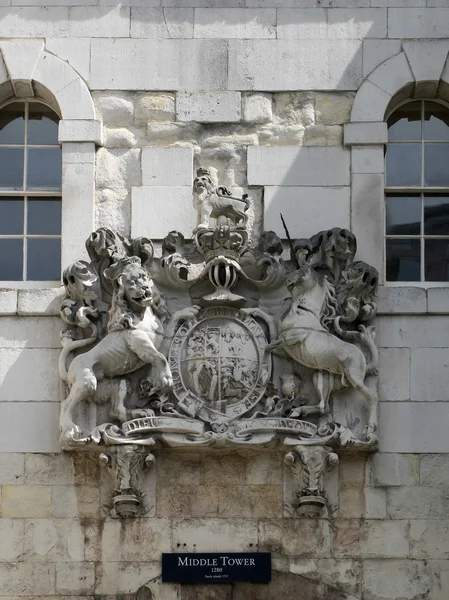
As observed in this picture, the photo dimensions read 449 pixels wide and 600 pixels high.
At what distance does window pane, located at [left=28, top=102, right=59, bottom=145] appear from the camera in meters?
19.7

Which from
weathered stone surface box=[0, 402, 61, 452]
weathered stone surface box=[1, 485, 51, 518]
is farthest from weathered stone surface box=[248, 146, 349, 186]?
weathered stone surface box=[1, 485, 51, 518]

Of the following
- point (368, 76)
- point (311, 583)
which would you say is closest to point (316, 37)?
point (368, 76)

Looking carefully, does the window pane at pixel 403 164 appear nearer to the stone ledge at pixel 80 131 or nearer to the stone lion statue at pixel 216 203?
the stone lion statue at pixel 216 203

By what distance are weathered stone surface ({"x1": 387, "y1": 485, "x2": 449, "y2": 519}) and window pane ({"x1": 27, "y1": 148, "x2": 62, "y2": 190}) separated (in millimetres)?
4008

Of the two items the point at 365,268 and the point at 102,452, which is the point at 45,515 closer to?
the point at 102,452

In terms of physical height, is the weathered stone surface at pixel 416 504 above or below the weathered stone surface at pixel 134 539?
above

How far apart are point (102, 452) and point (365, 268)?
8.74 feet

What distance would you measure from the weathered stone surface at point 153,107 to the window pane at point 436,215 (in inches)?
92.3

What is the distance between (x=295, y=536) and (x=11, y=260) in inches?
138

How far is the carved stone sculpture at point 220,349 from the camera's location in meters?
18.3

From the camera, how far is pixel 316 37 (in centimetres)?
1964

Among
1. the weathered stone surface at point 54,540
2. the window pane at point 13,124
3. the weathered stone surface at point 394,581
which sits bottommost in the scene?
the weathered stone surface at point 394,581

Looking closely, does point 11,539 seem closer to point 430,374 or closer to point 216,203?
point 216,203

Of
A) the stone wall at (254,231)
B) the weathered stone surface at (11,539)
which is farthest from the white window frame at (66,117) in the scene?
the weathered stone surface at (11,539)
